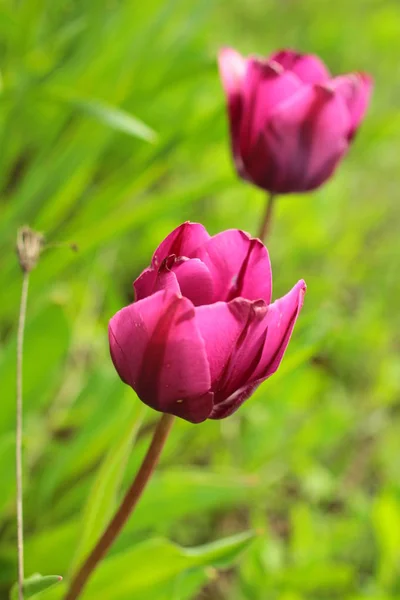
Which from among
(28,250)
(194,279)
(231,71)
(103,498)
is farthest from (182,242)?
(231,71)

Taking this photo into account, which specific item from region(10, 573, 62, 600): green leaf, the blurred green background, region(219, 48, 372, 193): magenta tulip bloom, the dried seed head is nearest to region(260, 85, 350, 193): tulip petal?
region(219, 48, 372, 193): magenta tulip bloom

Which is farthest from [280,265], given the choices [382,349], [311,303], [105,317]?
[105,317]

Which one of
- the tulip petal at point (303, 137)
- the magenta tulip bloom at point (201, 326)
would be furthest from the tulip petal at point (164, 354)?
the tulip petal at point (303, 137)

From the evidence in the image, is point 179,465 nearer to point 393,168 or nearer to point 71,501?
point 71,501

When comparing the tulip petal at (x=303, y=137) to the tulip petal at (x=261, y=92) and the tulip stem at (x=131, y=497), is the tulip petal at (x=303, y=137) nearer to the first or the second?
the tulip petal at (x=261, y=92)

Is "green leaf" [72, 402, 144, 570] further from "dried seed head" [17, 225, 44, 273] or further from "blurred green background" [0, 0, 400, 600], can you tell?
"dried seed head" [17, 225, 44, 273]
